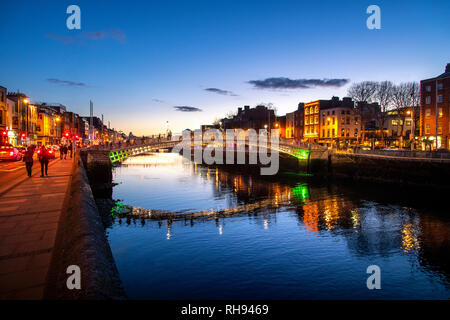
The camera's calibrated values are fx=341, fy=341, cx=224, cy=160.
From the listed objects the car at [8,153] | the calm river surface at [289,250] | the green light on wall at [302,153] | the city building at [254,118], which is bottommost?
the calm river surface at [289,250]

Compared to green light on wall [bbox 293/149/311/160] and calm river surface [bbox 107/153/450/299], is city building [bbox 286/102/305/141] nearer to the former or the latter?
green light on wall [bbox 293/149/311/160]

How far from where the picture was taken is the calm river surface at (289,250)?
11.1 metres

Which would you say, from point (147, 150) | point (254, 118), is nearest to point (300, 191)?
point (147, 150)

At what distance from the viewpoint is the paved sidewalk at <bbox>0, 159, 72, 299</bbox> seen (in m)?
5.52

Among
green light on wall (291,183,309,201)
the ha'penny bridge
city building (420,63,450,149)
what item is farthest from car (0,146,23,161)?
city building (420,63,450,149)

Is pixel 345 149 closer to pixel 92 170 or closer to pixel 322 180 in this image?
pixel 322 180

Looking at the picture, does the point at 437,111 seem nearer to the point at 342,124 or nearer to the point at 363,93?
the point at 363,93

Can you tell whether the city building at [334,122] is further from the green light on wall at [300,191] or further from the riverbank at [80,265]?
the riverbank at [80,265]

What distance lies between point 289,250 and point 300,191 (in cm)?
1916

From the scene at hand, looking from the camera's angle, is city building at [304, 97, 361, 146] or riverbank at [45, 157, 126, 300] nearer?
riverbank at [45, 157, 126, 300]

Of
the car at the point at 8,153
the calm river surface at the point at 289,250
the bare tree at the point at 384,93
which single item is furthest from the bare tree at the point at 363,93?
the car at the point at 8,153

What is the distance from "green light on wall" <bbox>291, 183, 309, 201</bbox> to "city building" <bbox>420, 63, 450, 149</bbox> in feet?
73.0

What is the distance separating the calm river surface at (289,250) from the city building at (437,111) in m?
28.6
